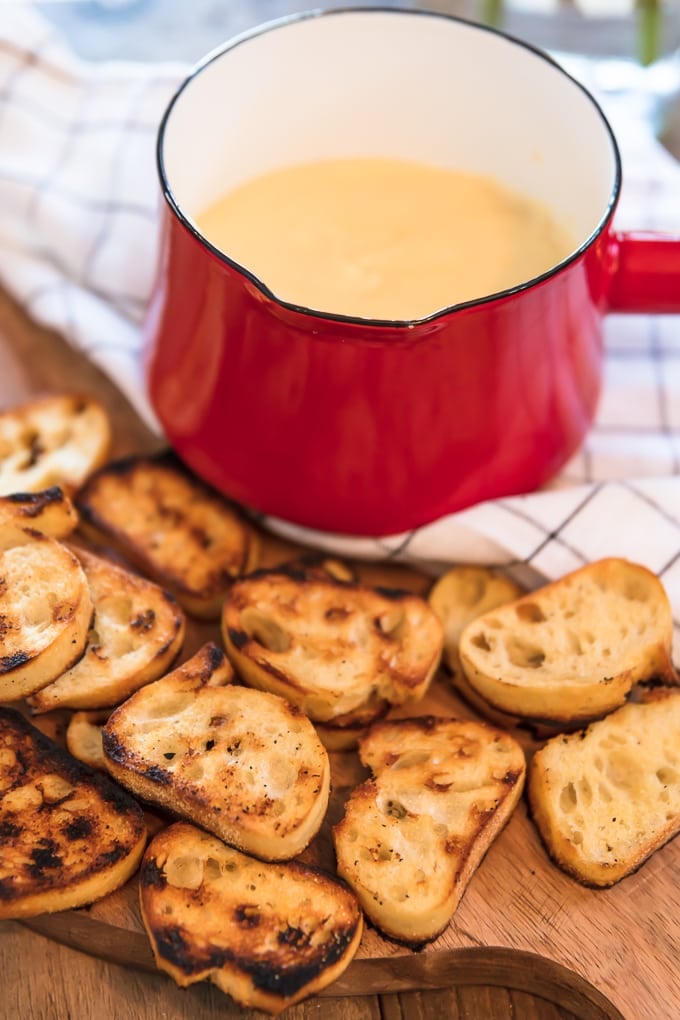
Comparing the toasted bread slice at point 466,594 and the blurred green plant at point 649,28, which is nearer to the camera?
the toasted bread slice at point 466,594

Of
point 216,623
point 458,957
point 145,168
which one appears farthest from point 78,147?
point 458,957

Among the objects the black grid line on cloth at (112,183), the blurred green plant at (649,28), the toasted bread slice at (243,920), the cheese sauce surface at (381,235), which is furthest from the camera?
the blurred green plant at (649,28)

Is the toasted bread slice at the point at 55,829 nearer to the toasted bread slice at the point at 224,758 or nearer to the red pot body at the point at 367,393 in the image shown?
the toasted bread slice at the point at 224,758

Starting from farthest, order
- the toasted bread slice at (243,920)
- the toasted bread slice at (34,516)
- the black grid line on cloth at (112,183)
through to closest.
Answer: the black grid line on cloth at (112,183)
the toasted bread slice at (34,516)
the toasted bread slice at (243,920)

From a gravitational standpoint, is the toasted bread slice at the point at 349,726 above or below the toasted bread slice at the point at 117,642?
below

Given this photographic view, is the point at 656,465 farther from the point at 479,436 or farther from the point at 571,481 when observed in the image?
the point at 479,436

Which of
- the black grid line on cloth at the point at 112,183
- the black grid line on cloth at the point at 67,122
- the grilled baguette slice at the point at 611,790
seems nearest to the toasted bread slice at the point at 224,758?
the grilled baguette slice at the point at 611,790

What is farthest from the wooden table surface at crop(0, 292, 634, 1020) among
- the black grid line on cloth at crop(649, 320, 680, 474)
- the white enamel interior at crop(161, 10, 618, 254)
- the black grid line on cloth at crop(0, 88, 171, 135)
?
the black grid line on cloth at crop(0, 88, 171, 135)

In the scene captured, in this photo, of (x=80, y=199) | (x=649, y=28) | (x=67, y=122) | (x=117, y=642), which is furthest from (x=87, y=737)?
(x=649, y=28)
